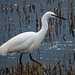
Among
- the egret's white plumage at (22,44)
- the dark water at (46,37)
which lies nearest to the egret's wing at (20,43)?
the egret's white plumage at (22,44)

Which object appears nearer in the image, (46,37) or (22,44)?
(22,44)

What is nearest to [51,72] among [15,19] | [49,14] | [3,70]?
[3,70]

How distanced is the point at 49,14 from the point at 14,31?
3.15m

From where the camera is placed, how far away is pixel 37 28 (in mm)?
11961

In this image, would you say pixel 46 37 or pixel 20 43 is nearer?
pixel 20 43

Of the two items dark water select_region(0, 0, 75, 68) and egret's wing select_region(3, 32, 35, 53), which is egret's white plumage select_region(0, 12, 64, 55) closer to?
egret's wing select_region(3, 32, 35, 53)

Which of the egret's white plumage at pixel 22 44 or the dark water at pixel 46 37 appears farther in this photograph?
the dark water at pixel 46 37

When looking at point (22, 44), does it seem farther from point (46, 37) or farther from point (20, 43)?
point (46, 37)

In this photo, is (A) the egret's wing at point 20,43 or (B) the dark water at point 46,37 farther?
(B) the dark water at point 46,37

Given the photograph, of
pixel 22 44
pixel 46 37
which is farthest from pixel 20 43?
pixel 46 37

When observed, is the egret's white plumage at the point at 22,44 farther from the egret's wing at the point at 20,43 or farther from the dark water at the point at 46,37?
the dark water at the point at 46,37

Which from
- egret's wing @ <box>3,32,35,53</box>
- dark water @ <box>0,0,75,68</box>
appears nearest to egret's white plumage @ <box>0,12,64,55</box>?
egret's wing @ <box>3,32,35,53</box>

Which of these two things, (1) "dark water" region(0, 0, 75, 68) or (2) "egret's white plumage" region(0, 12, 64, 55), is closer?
(2) "egret's white plumage" region(0, 12, 64, 55)

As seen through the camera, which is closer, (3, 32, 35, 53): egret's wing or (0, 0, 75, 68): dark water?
(3, 32, 35, 53): egret's wing
